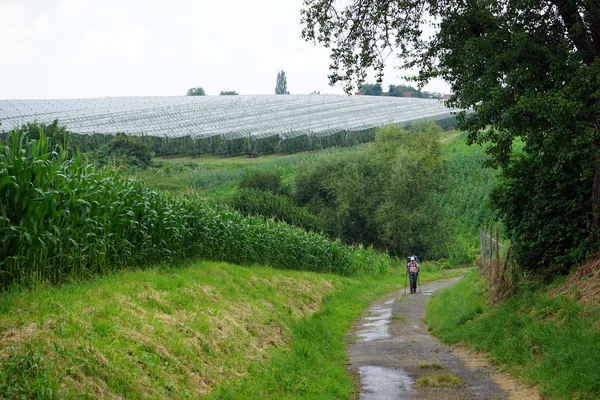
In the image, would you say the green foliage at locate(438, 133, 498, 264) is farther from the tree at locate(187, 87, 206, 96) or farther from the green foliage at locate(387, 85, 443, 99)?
the tree at locate(187, 87, 206, 96)

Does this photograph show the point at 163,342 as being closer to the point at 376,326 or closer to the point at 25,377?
the point at 25,377

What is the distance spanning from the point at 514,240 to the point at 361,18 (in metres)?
6.87

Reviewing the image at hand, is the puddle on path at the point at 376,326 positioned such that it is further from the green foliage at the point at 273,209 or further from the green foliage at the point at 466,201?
the green foliage at the point at 466,201

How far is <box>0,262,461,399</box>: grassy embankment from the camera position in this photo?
24.1 feet

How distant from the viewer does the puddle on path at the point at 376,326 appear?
17828 mm

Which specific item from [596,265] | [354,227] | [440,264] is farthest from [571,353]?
[354,227]

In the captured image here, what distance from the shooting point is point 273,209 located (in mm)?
51531

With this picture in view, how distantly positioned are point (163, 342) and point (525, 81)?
29.9 ft

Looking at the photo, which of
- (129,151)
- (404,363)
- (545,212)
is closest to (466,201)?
(129,151)

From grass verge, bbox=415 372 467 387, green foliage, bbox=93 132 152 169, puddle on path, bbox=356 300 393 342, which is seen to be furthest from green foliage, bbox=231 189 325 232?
grass verge, bbox=415 372 467 387

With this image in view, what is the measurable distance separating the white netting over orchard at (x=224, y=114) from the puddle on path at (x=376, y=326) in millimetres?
45158

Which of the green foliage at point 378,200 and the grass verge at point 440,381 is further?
the green foliage at point 378,200

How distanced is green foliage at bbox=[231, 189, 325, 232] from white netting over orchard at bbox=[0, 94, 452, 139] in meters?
20.1

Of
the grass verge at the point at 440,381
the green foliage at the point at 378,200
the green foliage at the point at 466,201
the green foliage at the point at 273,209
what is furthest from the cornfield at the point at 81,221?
the green foliage at the point at 466,201
